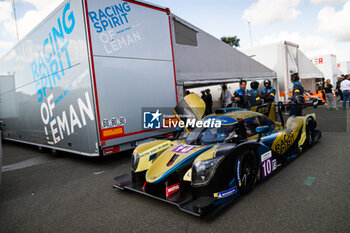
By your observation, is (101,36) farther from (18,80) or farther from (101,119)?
(18,80)

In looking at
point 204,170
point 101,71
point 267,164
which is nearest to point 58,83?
point 101,71

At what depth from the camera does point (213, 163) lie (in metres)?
2.81

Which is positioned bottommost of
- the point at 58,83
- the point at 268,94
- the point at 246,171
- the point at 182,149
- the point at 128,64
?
the point at 246,171

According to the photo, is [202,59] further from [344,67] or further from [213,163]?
[344,67]

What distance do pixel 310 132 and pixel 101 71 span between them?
478 cm

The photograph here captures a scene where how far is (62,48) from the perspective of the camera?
216 inches

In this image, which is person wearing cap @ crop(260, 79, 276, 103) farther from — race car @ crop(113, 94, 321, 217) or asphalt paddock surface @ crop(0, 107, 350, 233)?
race car @ crop(113, 94, 321, 217)

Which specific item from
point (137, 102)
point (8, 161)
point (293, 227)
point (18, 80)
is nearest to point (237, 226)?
point (293, 227)

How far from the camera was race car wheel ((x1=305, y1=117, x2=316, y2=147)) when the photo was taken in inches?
204

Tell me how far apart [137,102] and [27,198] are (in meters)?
2.83

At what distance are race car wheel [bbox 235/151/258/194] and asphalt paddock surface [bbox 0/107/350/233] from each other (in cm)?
13

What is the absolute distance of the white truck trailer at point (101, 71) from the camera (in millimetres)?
4926

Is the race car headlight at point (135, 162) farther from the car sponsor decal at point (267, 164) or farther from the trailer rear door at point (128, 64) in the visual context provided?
the car sponsor decal at point (267, 164)

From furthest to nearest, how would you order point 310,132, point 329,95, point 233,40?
point 233,40 < point 329,95 < point 310,132
